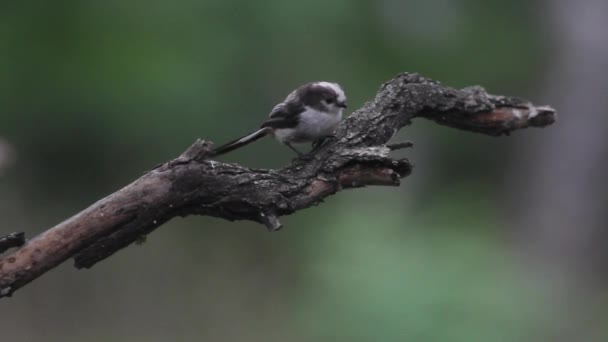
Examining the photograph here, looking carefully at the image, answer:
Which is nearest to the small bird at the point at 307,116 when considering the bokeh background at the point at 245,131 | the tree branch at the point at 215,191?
the tree branch at the point at 215,191

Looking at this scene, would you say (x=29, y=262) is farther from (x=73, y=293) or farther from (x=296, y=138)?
(x=73, y=293)

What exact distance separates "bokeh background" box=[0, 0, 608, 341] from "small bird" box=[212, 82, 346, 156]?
16.2 ft

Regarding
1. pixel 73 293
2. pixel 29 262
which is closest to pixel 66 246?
pixel 29 262

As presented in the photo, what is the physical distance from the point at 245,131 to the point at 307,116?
8.95 meters

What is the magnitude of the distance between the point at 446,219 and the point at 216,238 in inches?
232

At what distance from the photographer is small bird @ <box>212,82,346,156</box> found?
5250 millimetres

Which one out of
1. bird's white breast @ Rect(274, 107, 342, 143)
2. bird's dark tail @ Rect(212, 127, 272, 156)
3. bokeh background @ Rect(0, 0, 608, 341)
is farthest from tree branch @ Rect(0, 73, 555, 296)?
bokeh background @ Rect(0, 0, 608, 341)

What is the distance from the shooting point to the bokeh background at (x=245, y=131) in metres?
12.4

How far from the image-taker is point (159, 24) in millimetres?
14023

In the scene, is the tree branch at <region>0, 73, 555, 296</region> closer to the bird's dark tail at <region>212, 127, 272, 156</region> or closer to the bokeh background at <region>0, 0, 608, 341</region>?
the bird's dark tail at <region>212, 127, 272, 156</region>

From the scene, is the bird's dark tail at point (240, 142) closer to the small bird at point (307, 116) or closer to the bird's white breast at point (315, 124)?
the small bird at point (307, 116)

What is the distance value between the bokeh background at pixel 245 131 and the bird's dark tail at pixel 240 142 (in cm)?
497

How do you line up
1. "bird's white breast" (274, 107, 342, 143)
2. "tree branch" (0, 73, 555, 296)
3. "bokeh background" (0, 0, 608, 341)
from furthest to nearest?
1. "bokeh background" (0, 0, 608, 341)
2. "bird's white breast" (274, 107, 342, 143)
3. "tree branch" (0, 73, 555, 296)

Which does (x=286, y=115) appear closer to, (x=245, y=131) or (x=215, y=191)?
(x=215, y=191)
